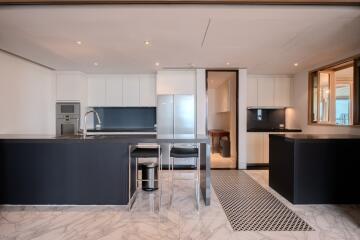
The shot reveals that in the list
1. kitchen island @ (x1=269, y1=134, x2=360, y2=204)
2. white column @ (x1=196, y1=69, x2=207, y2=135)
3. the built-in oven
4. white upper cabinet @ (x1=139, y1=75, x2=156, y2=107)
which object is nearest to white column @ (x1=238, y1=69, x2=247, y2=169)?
white column @ (x1=196, y1=69, x2=207, y2=135)

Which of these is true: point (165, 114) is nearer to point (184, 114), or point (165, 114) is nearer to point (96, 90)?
point (184, 114)

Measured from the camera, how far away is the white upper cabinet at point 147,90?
6172mm

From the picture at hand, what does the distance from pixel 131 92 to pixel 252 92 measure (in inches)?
123

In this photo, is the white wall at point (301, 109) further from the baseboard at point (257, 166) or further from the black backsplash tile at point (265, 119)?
the baseboard at point (257, 166)

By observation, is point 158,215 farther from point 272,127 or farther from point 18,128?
point 272,127

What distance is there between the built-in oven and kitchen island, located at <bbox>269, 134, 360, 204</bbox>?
4710 millimetres

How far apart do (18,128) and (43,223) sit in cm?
243

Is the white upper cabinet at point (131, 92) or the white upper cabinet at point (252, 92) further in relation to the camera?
the white upper cabinet at point (252, 92)

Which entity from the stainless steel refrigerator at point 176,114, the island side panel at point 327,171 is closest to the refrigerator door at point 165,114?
the stainless steel refrigerator at point 176,114

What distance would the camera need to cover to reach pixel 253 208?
3.33 meters

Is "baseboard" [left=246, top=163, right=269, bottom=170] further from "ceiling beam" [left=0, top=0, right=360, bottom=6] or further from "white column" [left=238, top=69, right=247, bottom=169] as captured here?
"ceiling beam" [left=0, top=0, right=360, bottom=6]

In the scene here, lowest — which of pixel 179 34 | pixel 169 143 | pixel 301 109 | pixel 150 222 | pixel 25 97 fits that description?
pixel 150 222

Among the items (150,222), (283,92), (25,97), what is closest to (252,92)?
(283,92)

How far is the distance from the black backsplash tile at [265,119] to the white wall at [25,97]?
16.7ft
